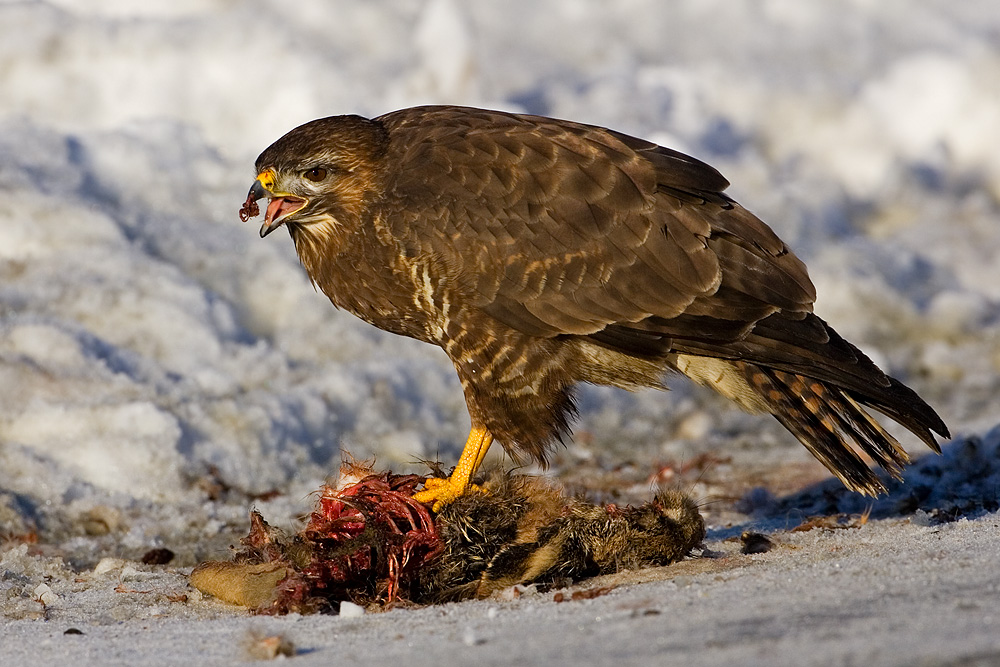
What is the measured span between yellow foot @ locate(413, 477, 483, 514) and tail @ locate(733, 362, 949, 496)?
1105 millimetres

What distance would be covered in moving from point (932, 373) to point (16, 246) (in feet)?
19.1

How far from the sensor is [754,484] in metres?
6.04

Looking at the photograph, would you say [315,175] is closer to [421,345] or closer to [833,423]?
[833,423]

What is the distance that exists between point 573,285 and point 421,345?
126 inches

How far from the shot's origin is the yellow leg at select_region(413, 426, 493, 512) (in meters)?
4.36

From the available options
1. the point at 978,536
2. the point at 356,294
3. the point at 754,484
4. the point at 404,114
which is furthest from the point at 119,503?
the point at 978,536

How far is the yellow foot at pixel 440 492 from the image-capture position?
13.8ft

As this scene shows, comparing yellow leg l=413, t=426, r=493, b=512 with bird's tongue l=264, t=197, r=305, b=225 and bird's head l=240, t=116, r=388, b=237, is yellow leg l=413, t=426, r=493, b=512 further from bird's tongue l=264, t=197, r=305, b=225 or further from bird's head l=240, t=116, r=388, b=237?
bird's tongue l=264, t=197, r=305, b=225

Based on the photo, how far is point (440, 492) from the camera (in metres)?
4.40

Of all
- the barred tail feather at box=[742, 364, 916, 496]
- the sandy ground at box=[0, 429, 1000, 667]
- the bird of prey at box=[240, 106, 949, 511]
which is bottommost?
the sandy ground at box=[0, 429, 1000, 667]

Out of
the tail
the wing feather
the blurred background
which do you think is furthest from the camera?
the blurred background

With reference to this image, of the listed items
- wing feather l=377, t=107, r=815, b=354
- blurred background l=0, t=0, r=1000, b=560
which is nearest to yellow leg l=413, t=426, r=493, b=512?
wing feather l=377, t=107, r=815, b=354

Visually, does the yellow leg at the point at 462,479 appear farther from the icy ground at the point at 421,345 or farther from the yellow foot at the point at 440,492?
the icy ground at the point at 421,345

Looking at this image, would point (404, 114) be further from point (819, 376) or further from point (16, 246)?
point (16, 246)
